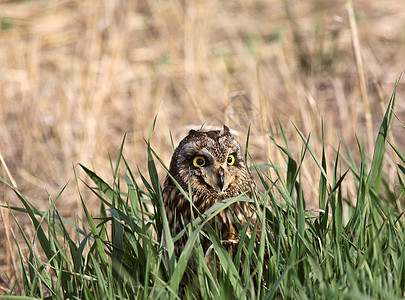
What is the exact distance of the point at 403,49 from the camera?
22.9 ft

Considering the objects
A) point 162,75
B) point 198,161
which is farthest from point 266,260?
point 162,75

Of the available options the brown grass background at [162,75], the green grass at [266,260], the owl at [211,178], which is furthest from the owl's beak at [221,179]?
the brown grass background at [162,75]

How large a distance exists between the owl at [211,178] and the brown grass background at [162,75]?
1.78 metres

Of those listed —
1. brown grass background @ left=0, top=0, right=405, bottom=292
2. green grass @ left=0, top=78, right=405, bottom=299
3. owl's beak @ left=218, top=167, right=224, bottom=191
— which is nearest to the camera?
green grass @ left=0, top=78, right=405, bottom=299

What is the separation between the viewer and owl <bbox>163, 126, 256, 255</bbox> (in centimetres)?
247

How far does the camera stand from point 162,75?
22.6 feet

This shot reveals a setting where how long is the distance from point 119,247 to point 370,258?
917mm

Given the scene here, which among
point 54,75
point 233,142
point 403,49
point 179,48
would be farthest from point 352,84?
point 233,142

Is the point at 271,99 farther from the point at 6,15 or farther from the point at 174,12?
the point at 6,15

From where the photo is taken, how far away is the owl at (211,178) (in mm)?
2473

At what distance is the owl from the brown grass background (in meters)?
1.78

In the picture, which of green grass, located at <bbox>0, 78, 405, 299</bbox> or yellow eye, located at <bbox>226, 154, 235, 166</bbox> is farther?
yellow eye, located at <bbox>226, 154, 235, 166</bbox>

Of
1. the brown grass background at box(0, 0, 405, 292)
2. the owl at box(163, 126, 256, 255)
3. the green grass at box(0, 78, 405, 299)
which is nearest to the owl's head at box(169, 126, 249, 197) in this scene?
the owl at box(163, 126, 256, 255)

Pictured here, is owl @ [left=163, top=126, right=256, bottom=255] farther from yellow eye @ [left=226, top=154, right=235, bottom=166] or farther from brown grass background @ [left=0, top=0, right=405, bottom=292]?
brown grass background @ [left=0, top=0, right=405, bottom=292]
